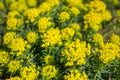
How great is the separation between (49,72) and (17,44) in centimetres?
59

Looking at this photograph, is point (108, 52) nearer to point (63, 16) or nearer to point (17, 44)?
point (63, 16)

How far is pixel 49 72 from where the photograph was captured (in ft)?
13.9

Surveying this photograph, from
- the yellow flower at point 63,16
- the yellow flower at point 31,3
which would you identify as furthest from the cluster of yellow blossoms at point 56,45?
the yellow flower at point 31,3

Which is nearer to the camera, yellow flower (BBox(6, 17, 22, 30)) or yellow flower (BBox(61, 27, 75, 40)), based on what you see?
yellow flower (BBox(61, 27, 75, 40))

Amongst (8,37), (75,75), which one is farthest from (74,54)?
(8,37)

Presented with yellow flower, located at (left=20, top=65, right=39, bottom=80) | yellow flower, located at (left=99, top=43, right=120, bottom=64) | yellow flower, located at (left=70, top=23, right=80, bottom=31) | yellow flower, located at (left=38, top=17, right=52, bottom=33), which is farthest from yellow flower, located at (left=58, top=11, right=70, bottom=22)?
yellow flower, located at (left=20, top=65, right=39, bottom=80)

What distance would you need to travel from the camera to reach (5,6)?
5934 millimetres

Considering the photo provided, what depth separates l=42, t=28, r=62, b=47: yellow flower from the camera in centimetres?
438

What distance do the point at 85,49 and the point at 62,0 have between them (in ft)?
5.14

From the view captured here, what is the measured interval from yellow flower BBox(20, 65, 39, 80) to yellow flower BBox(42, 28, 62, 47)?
0.39 metres

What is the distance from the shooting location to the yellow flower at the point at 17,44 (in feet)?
14.3

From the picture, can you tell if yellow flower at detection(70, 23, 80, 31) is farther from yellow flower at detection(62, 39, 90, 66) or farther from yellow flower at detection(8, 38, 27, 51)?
yellow flower at detection(8, 38, 27, 51)

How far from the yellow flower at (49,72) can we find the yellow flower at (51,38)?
0.32 metres

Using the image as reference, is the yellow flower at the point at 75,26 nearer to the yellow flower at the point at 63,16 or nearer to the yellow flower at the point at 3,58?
the yellow flower at the point at 63,16
